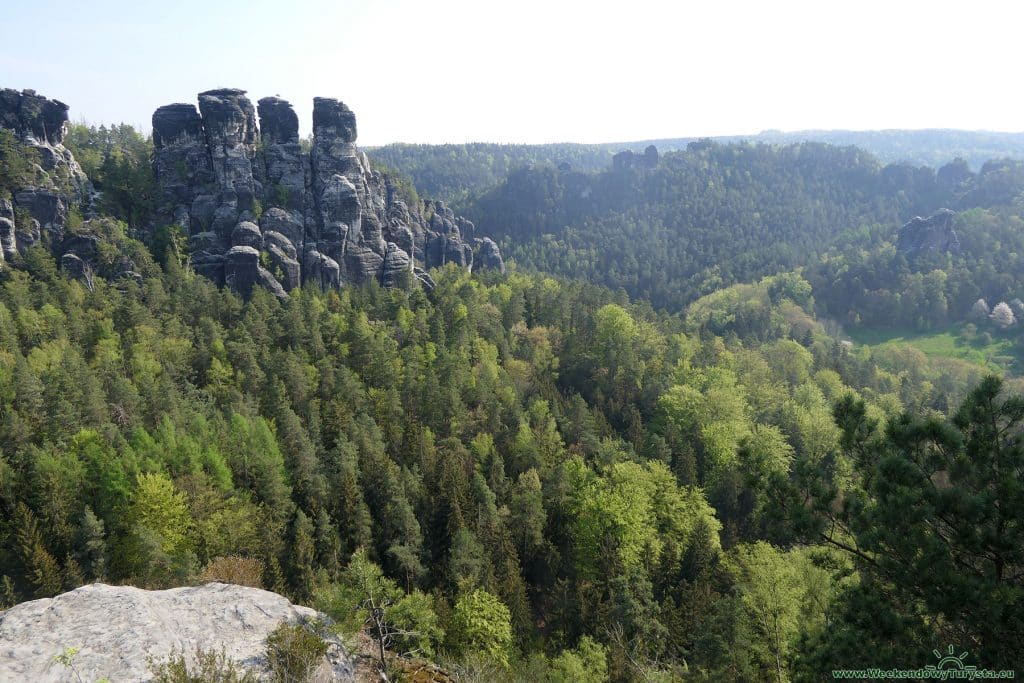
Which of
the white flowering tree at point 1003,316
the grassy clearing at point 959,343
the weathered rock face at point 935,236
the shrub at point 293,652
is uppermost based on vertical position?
the weathered rock face at point 935,236

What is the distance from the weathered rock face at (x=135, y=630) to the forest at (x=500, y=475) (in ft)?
9.98

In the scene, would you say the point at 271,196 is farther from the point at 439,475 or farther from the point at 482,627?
the point at 482,627

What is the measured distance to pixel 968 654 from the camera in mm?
10891

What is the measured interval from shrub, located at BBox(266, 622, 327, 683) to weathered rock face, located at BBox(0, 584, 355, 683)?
0.43m

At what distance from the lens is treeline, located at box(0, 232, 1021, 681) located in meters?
31.3

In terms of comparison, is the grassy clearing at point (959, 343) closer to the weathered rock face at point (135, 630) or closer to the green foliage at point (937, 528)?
the green foliage at point (937, 528)

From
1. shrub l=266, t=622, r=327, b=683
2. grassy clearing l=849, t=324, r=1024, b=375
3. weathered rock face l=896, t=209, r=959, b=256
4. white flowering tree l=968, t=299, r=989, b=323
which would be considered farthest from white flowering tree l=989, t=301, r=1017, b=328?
shrub l=266, t=622, r=327, b=683

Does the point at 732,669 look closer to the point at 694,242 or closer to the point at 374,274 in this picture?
the point at 374,274

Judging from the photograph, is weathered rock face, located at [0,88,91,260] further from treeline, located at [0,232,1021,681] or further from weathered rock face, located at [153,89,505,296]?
weathered rock face, located at [153,89,505,296]

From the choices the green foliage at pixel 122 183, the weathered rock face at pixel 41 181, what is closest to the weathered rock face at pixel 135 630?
the weathered rock face at pixel 41 181

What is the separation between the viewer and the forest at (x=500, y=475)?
41.4 ft

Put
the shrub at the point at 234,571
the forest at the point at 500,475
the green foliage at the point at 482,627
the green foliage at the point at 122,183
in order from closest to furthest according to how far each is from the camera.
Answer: the forest at the point at 500,475 → the shrub at the point at 234,571 → the green foliage at the point at 482,627 → the green foliage at the point at 122,183

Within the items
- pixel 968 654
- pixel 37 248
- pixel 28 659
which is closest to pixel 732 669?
pixel 968 654

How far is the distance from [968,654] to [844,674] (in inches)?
101
